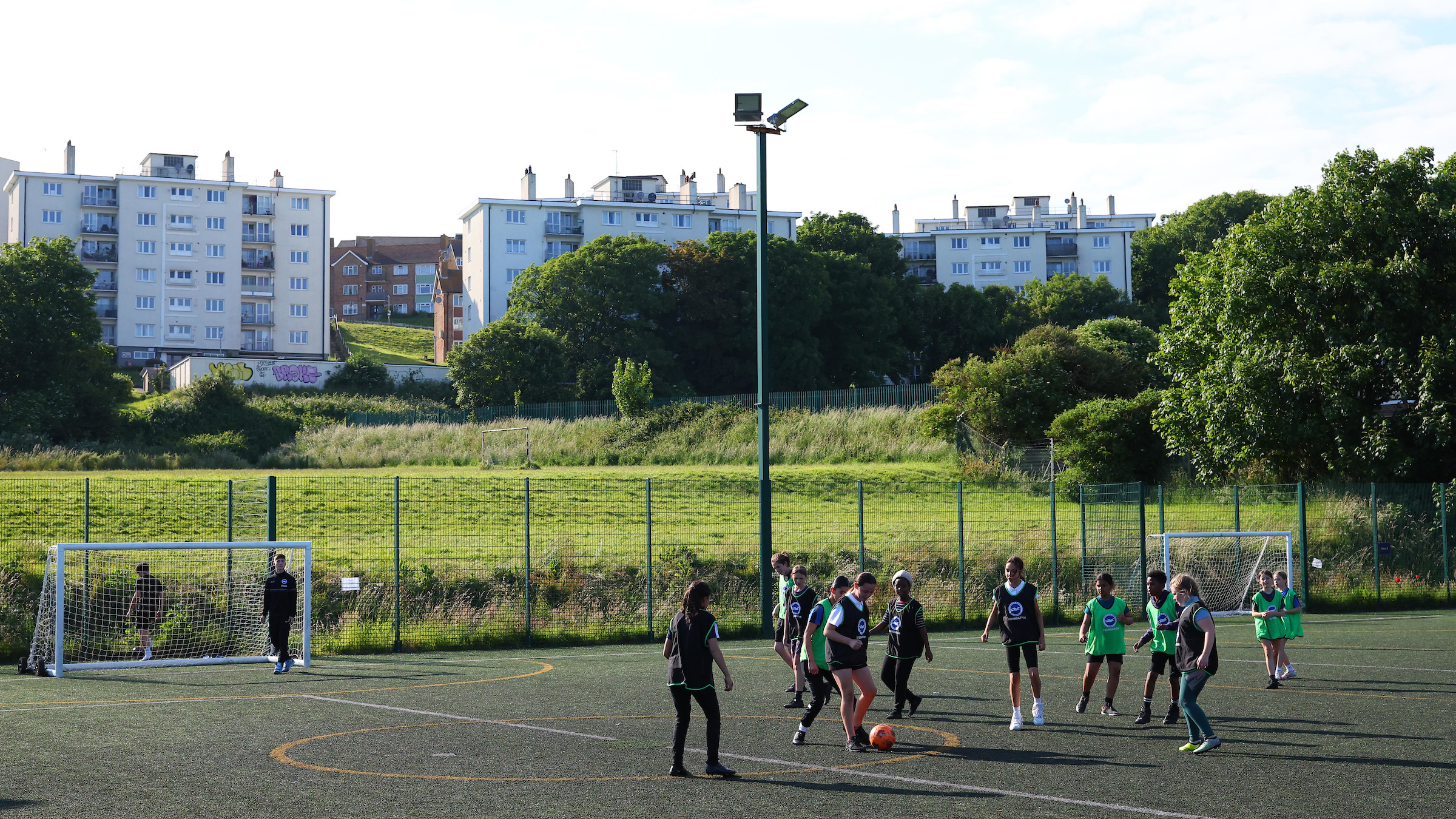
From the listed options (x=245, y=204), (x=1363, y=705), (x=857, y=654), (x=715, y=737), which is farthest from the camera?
(x=245, y=204)

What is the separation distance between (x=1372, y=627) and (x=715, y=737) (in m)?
18.0

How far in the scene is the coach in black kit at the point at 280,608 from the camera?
17.8m

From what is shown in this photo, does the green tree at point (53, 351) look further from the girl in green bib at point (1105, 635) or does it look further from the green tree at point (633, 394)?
the girl in green bib at point (1105, 635)

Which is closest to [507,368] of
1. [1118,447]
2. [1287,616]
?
[1118,447]

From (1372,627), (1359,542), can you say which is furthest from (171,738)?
(1359,542)

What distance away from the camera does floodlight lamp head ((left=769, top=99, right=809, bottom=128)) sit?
20.4m

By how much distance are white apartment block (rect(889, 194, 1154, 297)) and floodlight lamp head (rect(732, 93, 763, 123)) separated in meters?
91.9

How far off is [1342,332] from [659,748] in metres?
25.1

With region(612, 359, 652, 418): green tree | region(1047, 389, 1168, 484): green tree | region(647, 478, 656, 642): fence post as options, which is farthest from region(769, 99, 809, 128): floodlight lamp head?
region(612, 359, 652, 418): green tree

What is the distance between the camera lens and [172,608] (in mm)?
19812

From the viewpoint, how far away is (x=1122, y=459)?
3859 centimetres

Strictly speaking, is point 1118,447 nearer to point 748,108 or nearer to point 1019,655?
point 748,108

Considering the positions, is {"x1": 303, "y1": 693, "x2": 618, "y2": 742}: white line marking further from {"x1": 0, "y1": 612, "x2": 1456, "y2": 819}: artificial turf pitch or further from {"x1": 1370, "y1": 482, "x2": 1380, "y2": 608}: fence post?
{"x1": 1370, "y1": 482, "x2": 1380, "y2": 608}: fence post

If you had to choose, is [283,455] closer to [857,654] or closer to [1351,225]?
[1351,225]
